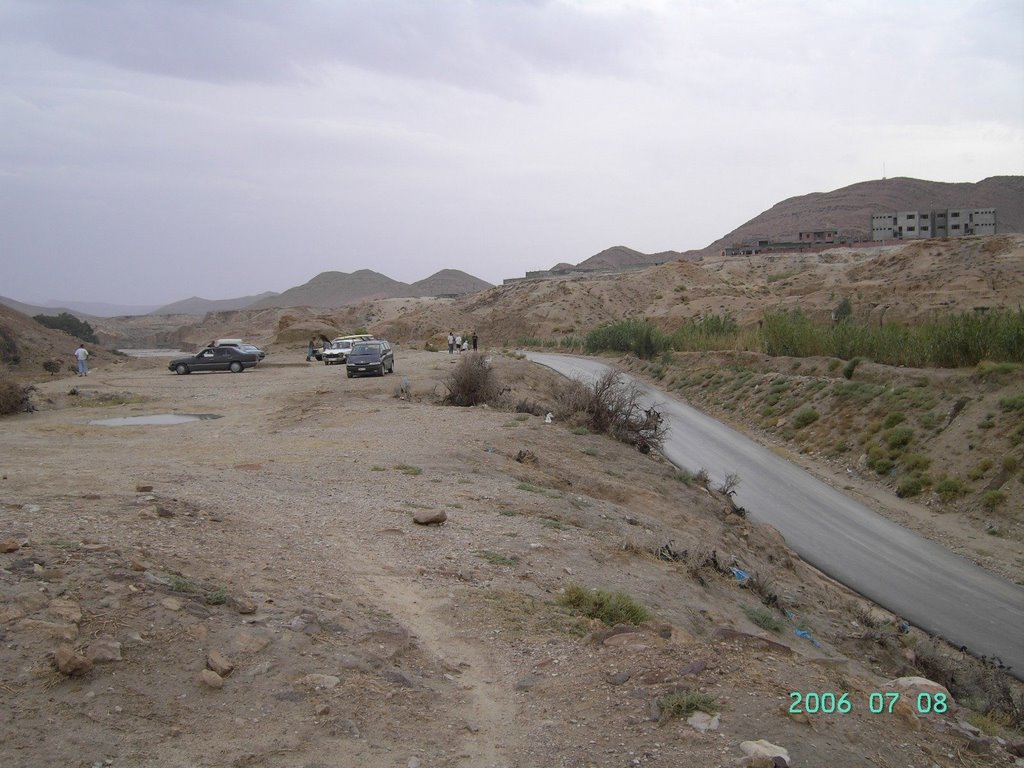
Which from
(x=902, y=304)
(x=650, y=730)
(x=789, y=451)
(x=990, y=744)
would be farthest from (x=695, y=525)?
(x=902, y=304)

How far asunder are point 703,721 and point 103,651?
13.2 ft

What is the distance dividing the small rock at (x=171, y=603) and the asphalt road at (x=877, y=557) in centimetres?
1132

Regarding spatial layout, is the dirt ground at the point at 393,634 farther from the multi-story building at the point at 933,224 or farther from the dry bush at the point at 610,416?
the multi-story building at the point at 933,224

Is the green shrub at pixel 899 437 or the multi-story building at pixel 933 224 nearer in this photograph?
the green shrub at pixel 899 437

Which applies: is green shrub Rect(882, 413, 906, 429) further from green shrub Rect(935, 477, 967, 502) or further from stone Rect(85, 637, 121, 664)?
stone Rect(85, 637, 121, 664)

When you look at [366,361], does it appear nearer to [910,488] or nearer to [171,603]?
[910,488]

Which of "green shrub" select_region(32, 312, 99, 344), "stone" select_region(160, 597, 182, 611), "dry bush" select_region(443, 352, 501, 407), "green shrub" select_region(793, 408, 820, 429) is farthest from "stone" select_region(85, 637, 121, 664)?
"green shrub" select_region(32, 312, 99, 344)

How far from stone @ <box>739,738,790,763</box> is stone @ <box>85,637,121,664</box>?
4134mm

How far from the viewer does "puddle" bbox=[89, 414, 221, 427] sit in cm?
2120

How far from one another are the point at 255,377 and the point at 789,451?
85.7ft

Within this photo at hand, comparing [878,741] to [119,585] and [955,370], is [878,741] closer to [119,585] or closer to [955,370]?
[119,585]

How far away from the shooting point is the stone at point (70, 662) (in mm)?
4984
